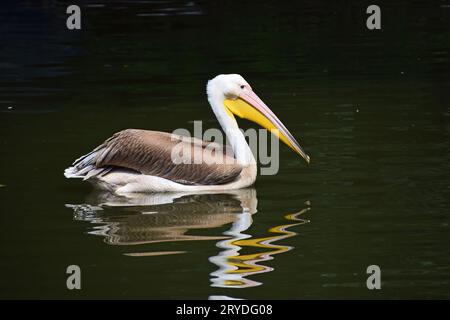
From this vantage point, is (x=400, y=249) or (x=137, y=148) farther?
(x=137, y=148)

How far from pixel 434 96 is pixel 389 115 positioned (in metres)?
1.24

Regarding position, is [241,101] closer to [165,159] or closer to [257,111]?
[257,111]

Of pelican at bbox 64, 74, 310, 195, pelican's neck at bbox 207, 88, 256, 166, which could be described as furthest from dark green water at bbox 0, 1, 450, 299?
pelican's neck at bbox 207, 88, 256, 166

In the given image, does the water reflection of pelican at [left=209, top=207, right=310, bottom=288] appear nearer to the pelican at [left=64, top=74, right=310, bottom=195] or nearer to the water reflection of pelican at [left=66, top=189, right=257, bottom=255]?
the water reflection of pelican at [left=66, top=189, right=257, bottom=255]

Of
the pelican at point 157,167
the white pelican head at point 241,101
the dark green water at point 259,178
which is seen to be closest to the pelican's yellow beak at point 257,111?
the white pelican head at point 241,101

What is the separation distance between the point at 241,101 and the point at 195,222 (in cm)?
176

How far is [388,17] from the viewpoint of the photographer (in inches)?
827

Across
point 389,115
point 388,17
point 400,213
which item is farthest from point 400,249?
point 388,17

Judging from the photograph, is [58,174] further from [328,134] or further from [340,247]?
[340,247]

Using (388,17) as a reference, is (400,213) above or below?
below

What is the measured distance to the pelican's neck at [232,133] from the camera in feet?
30.9

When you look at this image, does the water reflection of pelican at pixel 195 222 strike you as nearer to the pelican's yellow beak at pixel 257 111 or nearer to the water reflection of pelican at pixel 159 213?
the water reflection of pelican at pixel 159 213

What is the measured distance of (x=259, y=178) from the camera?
9.69 meters

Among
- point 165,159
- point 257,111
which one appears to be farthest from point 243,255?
point 257,111
